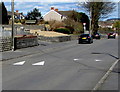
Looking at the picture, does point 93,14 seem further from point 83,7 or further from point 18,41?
point 18,41

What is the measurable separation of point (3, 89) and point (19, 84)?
102 centimetres

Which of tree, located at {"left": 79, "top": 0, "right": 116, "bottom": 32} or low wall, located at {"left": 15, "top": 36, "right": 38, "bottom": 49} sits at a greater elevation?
tree, located at {"left": 79, "top": 0, "right": 116, "bottom": 32}

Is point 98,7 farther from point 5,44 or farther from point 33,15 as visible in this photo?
point 5,44

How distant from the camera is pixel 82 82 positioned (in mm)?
10836

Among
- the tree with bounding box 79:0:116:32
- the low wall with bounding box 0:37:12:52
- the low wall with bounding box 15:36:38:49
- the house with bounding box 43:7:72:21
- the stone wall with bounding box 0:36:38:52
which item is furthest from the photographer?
the house with bounding box 43:7:72:21

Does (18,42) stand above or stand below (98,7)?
below

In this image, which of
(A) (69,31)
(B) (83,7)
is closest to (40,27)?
(A) (69,31)

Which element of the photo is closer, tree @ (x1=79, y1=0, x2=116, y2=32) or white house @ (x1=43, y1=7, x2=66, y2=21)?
tree @ (x1=79, y1=0, x2=116, y2=32)

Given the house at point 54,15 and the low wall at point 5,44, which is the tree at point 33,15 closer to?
the house at point 54,15

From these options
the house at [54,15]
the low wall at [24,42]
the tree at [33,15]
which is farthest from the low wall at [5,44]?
the tree at [33,15]

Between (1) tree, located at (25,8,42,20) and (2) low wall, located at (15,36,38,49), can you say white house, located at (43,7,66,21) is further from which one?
(2) low wall, located at (15,36,38,49)

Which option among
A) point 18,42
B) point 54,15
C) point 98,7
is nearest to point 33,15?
point 54,15

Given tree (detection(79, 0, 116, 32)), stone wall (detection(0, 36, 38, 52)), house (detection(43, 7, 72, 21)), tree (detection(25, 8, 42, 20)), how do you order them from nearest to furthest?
stone wall (detection(0, 36, 38, 52)), tree (detection(79, 0, 116, 32)), house (detection(43, 7, 72, 21)), tree (detection(25, 8, 42, 20))

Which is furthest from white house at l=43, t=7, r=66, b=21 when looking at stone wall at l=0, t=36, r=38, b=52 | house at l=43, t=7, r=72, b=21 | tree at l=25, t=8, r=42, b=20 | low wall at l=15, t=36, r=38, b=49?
stone wall at l=0, t=36, r=38, b=52
